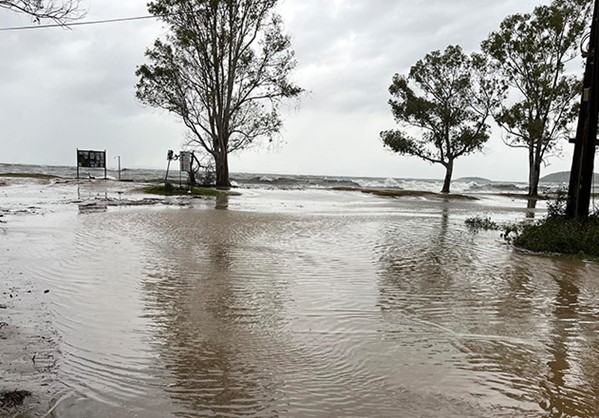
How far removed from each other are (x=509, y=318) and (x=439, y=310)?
0.69 meters

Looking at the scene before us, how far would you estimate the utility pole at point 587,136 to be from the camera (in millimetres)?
10883

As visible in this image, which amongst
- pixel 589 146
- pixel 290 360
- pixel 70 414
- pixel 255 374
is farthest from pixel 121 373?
pixel 589 146

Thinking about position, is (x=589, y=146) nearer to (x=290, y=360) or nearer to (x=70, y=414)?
(x=290, y=360)

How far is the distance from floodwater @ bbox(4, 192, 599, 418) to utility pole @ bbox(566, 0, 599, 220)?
3.11 meters

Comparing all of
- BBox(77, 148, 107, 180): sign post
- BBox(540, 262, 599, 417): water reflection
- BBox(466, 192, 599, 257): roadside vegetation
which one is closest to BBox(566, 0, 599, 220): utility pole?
BBox(466, 192, 599, 257): roadside vegetation

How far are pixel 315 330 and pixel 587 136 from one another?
30.6 ft

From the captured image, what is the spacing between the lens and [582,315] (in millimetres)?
5359

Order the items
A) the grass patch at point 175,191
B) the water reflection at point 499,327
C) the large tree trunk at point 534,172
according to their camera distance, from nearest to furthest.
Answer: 1. the water reflection at point 499,327
2. the grass patch at point 175,191
3. the large tree trunk at point 534,172

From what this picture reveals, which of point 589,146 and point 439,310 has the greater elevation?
point 589,146

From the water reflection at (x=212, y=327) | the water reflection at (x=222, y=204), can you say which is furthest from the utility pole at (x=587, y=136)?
the water reflection at (x=222, y=204)

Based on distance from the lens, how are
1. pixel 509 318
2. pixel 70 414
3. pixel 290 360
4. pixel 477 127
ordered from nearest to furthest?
pixel 70 414
pixel 290 360
pixel 509 318
pixel 477 127

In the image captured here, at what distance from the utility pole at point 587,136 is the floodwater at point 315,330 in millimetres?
3111

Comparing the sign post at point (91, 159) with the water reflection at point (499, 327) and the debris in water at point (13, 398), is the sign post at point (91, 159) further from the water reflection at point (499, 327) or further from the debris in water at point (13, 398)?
the debris in water at point (13, 398)

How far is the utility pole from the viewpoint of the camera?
35.7 feet
